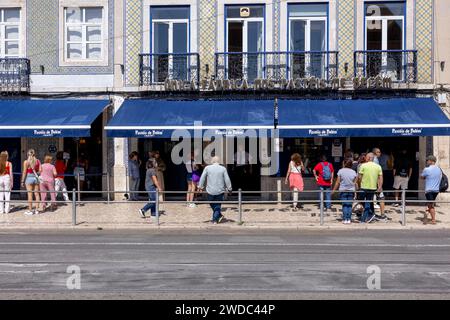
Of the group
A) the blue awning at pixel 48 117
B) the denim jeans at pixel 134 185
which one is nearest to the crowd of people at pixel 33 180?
the blue awning at pixel 48 117

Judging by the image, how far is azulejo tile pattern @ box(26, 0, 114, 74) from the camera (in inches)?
824

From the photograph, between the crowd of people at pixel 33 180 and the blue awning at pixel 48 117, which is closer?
the crowd of people at pixel 33 180

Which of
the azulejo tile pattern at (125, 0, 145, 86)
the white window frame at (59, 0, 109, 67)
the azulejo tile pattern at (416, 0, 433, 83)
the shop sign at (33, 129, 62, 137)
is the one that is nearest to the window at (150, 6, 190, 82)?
the azulejo tile pattern at (125, 0, 145, 86)

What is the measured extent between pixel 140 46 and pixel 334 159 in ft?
23.6

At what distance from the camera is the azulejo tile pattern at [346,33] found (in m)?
20.1

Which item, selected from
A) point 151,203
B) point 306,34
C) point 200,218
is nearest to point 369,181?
point 200,218

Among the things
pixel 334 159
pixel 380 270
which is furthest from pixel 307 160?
pixel 380 270

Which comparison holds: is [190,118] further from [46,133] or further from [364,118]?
[364,118]

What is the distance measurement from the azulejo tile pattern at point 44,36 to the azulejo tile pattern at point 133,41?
76 centimetres

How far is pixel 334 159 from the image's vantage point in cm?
2084

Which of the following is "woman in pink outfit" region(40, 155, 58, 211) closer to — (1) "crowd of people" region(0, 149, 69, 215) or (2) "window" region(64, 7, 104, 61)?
(1) "crowd of people" region(0, 149, 69, 215)

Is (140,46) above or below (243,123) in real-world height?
above

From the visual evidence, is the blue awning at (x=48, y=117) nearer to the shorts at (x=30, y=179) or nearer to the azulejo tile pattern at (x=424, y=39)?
the shorts at (x=30, y=179)
